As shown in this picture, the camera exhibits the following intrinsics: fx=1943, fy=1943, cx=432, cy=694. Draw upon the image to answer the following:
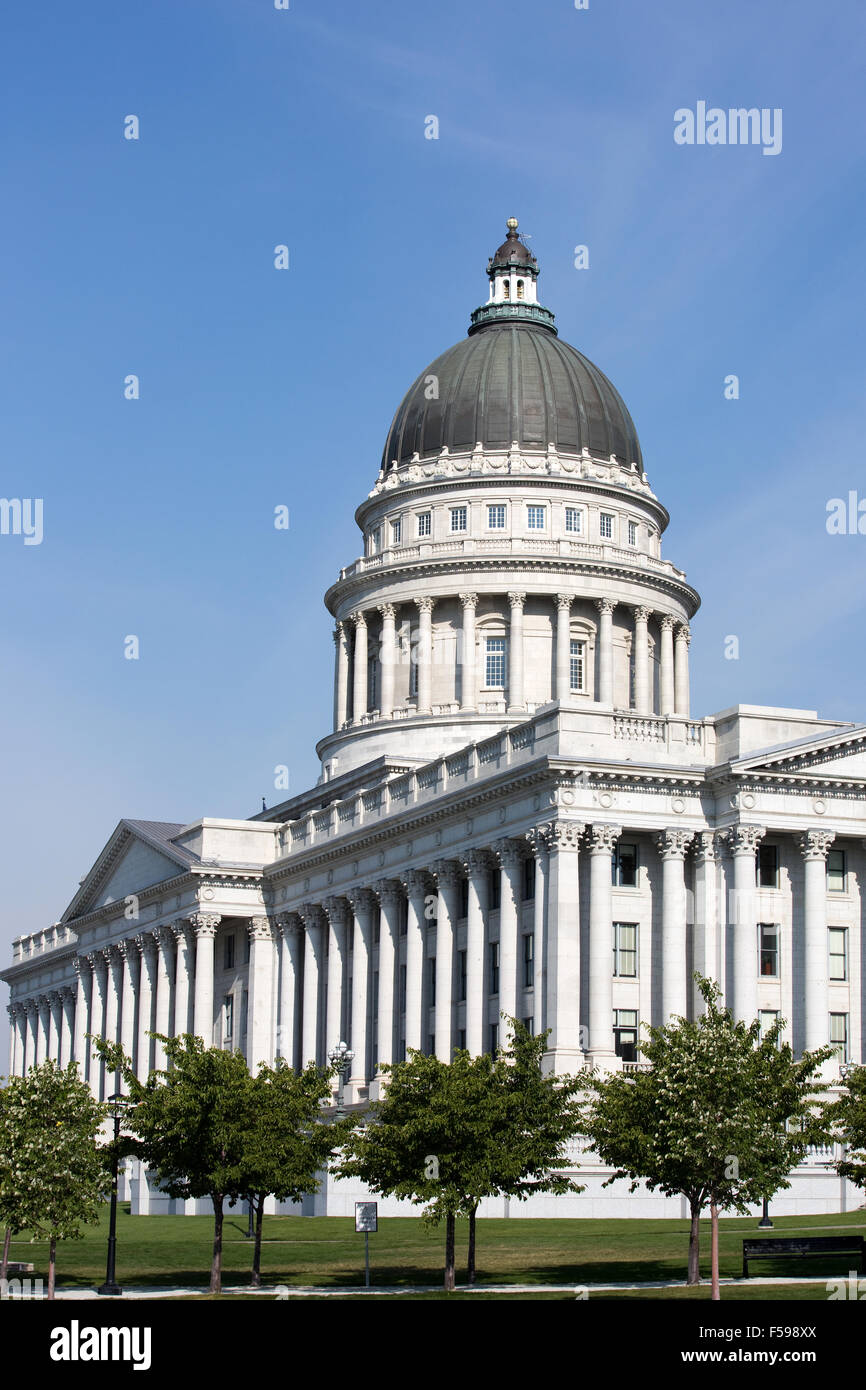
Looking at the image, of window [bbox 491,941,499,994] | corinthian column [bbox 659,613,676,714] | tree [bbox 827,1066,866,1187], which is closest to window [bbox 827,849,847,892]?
window [bbox 491,941,499,994]

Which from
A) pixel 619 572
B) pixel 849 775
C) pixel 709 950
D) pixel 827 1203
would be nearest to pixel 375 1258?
pixel 827 1203

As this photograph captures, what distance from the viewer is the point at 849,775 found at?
69.5 metres

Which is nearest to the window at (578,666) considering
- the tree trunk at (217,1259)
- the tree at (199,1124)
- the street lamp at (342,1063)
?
the street lamp at (342,1063)

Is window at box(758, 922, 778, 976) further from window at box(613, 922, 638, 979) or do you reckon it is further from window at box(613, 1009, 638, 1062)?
window at box(613, 1009, 638, 1062)

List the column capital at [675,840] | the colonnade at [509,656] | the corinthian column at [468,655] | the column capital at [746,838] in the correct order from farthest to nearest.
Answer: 1. the corinthian column at [468,655]
2. the colonnade at [509,656]
3. the column capital at [675,840]
4. the column capital at [746,838]

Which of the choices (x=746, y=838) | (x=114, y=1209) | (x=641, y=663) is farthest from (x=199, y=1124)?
(x=641, y=663)

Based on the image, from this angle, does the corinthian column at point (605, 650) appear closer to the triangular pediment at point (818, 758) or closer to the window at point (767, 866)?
the window at point (767, 866)

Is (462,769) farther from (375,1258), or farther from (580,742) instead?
(375,1258)

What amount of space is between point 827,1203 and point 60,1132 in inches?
1021

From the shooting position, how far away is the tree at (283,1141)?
46.2m

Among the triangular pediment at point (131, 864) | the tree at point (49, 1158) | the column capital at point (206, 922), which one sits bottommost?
the tree at point (49, 1158)

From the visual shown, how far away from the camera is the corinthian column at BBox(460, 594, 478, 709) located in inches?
3910

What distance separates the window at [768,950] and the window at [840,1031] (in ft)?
8.96
